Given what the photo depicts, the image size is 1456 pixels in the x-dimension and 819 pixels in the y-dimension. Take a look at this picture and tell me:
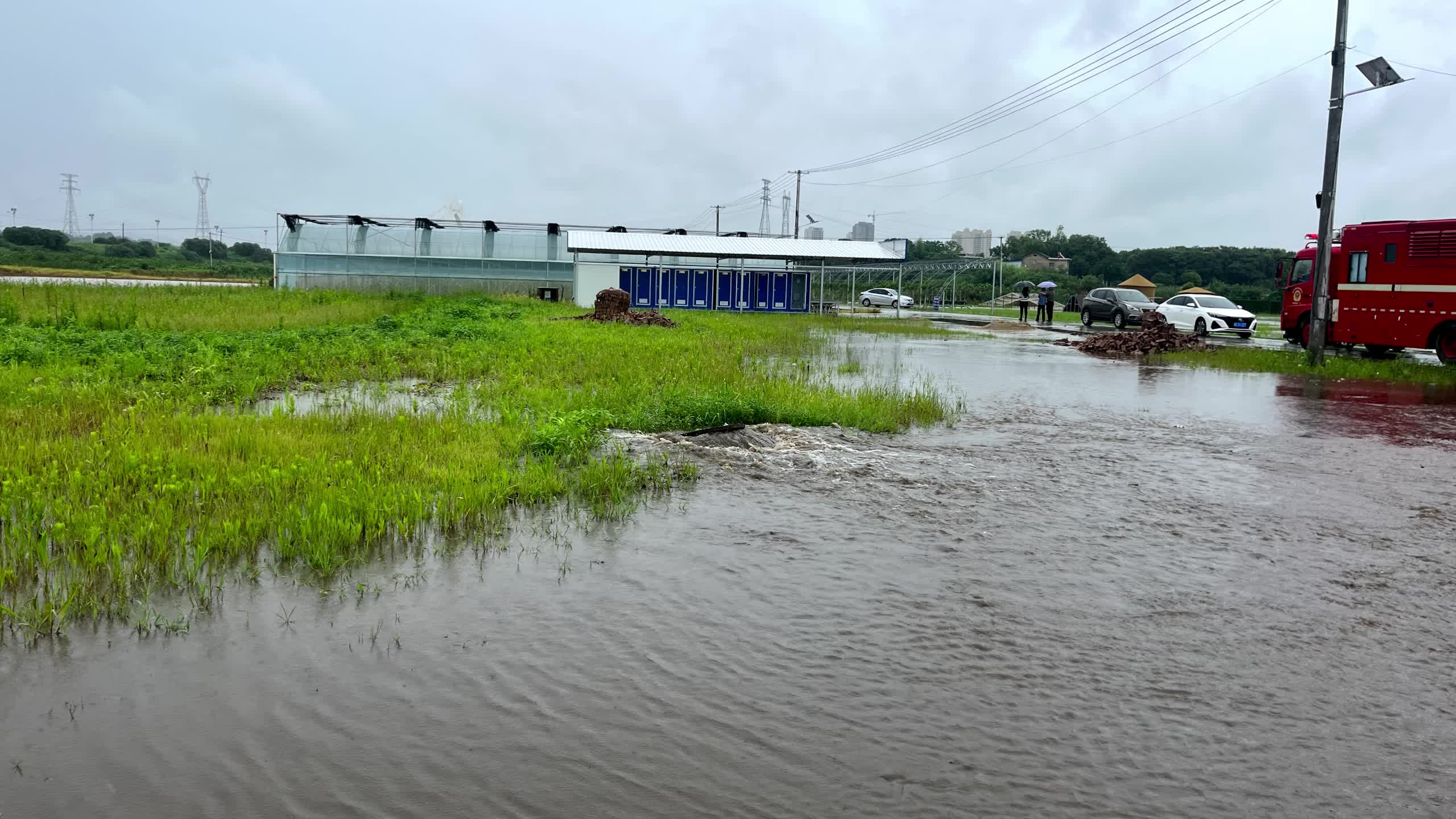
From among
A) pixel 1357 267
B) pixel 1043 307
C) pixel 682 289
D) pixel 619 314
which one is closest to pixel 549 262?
pixel 682 289

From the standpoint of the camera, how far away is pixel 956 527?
23.1ft

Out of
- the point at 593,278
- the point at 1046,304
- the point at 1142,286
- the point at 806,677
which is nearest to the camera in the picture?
the point at 806,677

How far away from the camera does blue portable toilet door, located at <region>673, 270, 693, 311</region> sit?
159ft

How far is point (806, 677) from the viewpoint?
14.4 ft

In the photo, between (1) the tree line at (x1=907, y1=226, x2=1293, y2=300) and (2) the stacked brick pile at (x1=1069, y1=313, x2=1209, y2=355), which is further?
(1) the tree line at (x1=907, y1=226, x2=1293, y2=300)

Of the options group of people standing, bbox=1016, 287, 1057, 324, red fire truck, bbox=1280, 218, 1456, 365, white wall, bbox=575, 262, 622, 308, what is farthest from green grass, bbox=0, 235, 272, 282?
red fire truck, bbox=1280, 218, 1456, 365

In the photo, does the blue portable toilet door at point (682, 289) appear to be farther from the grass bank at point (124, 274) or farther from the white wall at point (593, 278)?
the grass bank at point (124, 274)

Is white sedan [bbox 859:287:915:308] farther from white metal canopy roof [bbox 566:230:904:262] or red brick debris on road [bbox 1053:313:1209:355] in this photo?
red brick debris on road [bbox 1053:313:1209:355]

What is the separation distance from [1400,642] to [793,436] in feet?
19.8

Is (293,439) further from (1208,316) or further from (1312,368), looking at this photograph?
(1208,316)

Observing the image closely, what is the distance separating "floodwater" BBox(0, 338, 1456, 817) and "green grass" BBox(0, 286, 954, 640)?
→ 1.90ft

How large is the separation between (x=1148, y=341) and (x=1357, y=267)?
5.09 m

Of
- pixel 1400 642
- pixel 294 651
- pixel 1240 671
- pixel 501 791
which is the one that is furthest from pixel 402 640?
pixel 1400 642

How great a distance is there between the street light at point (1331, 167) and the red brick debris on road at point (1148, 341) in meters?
4.76
